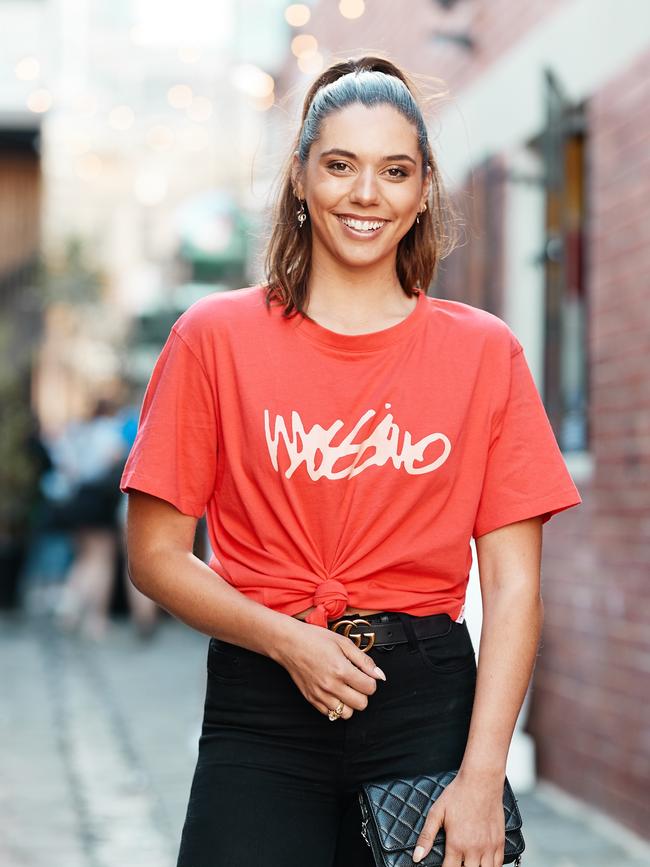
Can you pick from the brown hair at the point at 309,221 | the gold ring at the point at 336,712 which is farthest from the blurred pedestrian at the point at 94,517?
the gold ring at the point at 336,712

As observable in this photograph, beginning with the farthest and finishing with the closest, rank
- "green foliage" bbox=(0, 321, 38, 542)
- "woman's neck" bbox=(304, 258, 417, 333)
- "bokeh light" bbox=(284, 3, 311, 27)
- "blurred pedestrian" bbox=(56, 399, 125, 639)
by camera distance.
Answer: "green foliage" bbox=(0, 321, 38, 542) < "blurred pedestrian" bbox=(56, 399, 125, 639) < "bokeh light" bbox=(284, 3, 311, 27) < "woman's neck" bbox=(304, 258, 417, 333)

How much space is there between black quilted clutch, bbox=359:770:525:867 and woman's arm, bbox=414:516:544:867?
0.02 meters

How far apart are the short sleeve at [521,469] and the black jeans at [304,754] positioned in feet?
0.76

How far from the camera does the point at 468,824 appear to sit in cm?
227

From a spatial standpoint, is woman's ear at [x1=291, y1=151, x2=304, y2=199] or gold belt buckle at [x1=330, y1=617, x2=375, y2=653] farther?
woman's ear at [x1=291, y1=151, x2=304, y2=199]

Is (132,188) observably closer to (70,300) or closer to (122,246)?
(122,246)

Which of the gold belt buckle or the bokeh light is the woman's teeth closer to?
the gold belt buckle

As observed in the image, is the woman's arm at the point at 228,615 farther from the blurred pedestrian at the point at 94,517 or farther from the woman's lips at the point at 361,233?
the blurred pedestrian at the point at 94,517

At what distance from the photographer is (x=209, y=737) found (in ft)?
7.93

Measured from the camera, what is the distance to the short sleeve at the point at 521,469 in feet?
7.97

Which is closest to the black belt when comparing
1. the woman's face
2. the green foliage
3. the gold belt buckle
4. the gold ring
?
the gold belt buckle

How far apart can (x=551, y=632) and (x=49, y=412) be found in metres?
14.7

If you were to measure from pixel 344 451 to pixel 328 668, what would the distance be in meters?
0.35

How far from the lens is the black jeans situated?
2332 mm
